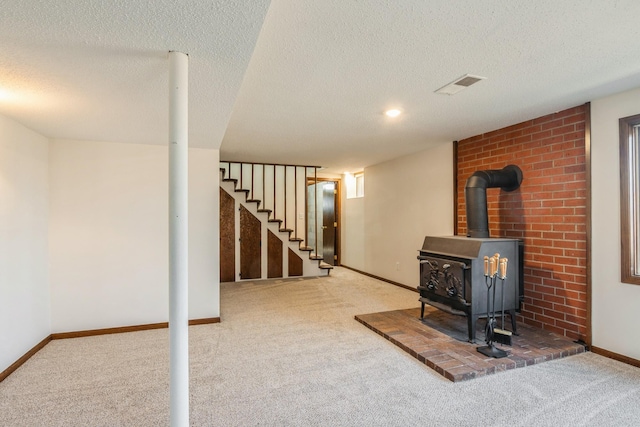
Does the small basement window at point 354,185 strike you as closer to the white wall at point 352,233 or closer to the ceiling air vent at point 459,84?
the white wall at point 352,233

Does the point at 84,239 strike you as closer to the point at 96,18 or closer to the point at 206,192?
the point at 206,192

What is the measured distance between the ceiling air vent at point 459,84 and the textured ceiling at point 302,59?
78 mm

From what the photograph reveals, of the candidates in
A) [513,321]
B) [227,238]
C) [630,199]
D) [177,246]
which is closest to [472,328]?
[513,321]

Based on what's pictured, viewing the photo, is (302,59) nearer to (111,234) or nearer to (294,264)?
(111,234)

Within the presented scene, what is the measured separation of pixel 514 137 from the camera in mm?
3857

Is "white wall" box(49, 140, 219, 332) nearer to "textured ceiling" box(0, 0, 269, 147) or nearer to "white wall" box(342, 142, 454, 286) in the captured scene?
"textured ceiling" box(0, 0, 269, 147)

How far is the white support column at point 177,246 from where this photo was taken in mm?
1676

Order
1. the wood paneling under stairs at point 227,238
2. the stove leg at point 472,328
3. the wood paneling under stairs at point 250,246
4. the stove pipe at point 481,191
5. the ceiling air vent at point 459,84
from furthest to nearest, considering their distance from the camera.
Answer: the wood paneling under stairs at point 250,246
the wood paneling under stairs at point 227,238
the stove pipe at point 481,191
the stove leg at point 472,328
the ceiling air vent at point 459,84

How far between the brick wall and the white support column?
139 inches

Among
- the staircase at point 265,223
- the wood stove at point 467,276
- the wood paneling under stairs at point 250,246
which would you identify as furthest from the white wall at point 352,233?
the wood stove at point 467,276

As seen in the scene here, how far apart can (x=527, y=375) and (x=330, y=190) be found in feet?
20.3

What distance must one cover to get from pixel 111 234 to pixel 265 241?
130 inches

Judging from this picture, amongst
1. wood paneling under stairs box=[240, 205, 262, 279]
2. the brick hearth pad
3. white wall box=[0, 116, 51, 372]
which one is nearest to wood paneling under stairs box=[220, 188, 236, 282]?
wood paneling under stairs box=[240, 205, 262, 279]

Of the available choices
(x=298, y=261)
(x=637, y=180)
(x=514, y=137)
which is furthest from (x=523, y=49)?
(x=298, y=261)
